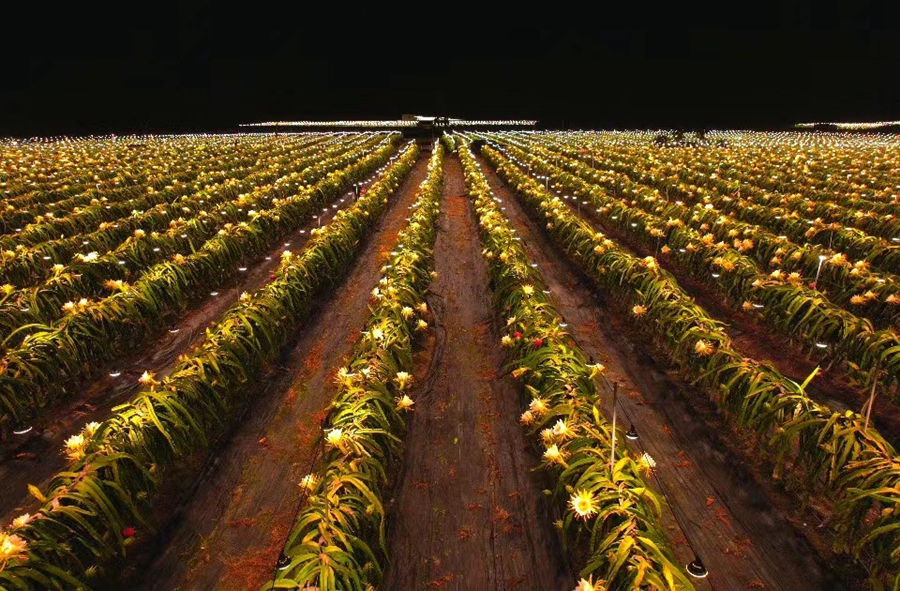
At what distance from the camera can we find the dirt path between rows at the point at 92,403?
3869mm

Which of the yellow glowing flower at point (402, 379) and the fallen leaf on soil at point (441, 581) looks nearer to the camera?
the fallen leaf on soil at point (441, 581)

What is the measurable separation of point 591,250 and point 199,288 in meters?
5.97

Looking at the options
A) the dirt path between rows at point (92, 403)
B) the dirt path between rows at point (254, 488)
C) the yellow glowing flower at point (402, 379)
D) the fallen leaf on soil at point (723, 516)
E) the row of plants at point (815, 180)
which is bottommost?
the dirt path between rows at point (92, 403)

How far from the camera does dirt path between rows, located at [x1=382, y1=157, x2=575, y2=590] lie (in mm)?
3074

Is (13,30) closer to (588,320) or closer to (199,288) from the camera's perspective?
(199,288)

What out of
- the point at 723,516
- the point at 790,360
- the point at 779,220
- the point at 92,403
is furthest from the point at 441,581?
the point at 779,220

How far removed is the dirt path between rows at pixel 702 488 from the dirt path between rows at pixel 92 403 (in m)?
4.48

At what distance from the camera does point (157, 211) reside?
10.6 metres

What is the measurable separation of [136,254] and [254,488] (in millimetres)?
5429

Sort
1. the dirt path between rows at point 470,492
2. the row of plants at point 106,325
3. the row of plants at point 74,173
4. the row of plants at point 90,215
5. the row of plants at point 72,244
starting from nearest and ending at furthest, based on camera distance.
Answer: the dirt path between rows at point 470,492 → the row of plants at point 106,325 → the row of plants at point 72,244 → the row of plants at point 90,215 → the row of plants at point 74,173

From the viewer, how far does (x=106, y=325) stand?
529 cm

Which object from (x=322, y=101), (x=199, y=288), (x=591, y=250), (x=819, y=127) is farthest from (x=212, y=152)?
(x=819, y=127)

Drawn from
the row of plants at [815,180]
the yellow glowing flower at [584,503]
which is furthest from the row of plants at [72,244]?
the row of plants at [815,180]

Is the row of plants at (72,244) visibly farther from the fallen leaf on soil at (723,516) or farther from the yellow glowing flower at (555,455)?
the fallen leaf on soil at (723,516)
